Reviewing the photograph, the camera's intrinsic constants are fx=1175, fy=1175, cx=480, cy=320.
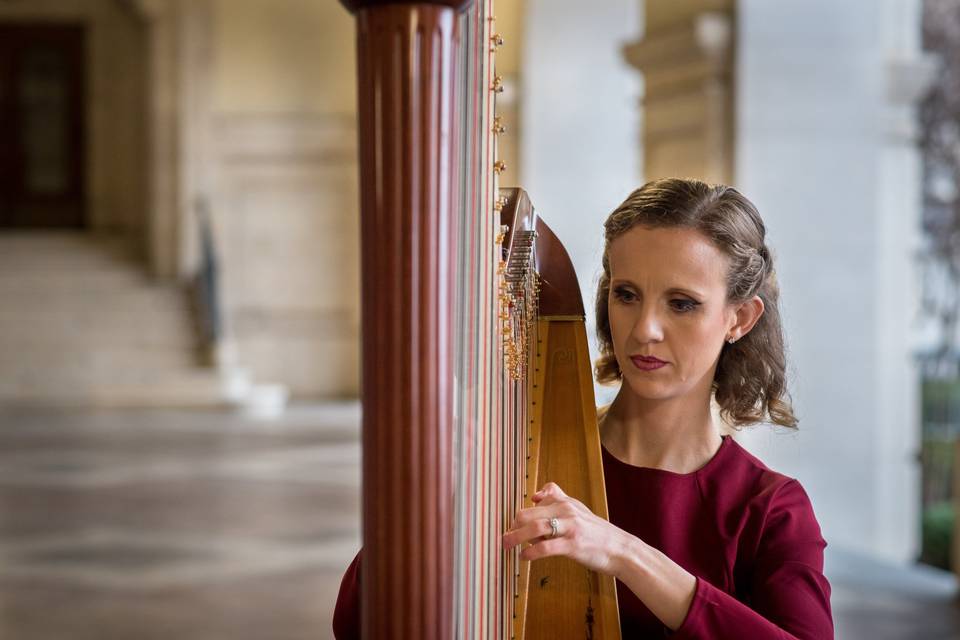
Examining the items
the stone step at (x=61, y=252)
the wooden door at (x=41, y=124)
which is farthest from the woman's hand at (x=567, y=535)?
the wooden door at (x=41, y=124)

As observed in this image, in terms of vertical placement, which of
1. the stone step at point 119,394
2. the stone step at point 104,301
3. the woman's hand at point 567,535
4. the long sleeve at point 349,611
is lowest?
the stone step at point 119,394

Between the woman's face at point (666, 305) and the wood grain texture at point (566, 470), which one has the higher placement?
the woman's face at point (666, 305)

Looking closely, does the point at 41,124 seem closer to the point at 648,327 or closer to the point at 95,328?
the point at 95,328

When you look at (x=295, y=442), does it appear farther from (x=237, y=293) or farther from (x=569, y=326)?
(x=569, y=326)

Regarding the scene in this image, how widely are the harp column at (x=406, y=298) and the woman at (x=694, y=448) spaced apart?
0.37 meters

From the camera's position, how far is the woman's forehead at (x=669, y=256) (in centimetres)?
150

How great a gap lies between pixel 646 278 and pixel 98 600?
3931 mm

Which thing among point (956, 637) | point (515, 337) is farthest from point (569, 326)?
point (956, 637)

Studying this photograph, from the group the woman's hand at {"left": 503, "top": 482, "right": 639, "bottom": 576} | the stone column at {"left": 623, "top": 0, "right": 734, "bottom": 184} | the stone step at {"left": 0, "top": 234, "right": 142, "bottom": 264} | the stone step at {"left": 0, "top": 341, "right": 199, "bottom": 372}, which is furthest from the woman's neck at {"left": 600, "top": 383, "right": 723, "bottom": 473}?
the stone step at {"left": 0, "top": 234, "right": 142, "bottom": 264}

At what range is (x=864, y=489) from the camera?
5656 mm

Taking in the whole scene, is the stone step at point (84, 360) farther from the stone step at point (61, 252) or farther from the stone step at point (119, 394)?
the stone step at point (61, 252)

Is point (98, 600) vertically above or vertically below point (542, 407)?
below

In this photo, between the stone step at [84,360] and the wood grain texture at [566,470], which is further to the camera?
the stone step at [84,360]

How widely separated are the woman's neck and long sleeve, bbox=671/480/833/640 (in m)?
0.12
